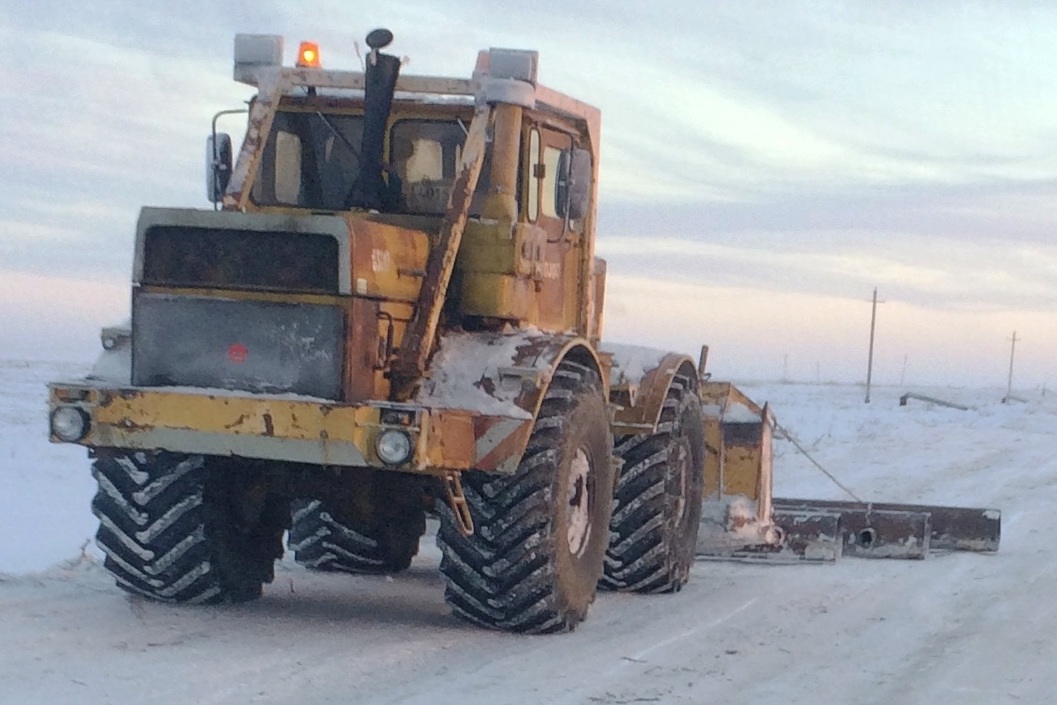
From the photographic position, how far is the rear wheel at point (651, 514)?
34.8 ft

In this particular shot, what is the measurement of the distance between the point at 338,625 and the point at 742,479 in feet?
13.6

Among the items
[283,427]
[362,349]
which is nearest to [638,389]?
[362,349]

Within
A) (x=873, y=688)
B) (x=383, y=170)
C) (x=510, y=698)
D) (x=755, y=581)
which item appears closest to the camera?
(x=510, y=698)

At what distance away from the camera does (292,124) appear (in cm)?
958

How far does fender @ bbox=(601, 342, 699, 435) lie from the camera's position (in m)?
10.4

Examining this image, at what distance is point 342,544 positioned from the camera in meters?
11.1

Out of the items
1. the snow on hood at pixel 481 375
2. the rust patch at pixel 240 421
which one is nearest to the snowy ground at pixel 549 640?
the rust patch at pixel 240 421

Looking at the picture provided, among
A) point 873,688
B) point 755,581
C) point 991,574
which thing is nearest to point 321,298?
point 873,688

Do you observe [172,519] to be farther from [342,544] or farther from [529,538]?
[342,544]

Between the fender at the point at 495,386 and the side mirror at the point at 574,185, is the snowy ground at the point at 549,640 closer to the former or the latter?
the fender at the point at 495,386

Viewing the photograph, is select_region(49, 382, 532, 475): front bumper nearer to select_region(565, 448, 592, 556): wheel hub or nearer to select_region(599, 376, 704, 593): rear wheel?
select_region(565, 448, 592, 556): wheel hub

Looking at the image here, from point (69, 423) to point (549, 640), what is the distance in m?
2.63

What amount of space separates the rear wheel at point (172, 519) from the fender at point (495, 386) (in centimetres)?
130

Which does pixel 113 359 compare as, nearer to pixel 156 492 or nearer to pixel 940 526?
pixel 156 492
